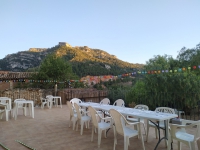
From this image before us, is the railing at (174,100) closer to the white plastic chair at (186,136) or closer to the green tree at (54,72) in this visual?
the white plastic chair at (186,136)

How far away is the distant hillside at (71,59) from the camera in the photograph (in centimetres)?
1834

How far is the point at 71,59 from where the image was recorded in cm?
2086

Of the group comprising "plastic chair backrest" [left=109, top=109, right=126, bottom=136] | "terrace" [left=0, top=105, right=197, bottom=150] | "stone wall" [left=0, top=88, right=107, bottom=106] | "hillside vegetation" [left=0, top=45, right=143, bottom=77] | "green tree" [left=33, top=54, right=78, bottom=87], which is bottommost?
"terrace" [left=0, top=105, right=197, bottom=150]

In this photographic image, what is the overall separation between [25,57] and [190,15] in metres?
22.2

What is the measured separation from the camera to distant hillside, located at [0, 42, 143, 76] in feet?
60.2

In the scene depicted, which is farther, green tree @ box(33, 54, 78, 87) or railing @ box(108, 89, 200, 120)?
green tree @ box(33, 54, 78, 87)

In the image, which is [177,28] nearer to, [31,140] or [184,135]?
[184,135]

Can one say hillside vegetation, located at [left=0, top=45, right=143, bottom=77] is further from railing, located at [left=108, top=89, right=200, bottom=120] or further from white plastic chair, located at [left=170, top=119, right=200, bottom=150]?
white plastic chair, located at [left=170, top=119, right=200, bottom=150]

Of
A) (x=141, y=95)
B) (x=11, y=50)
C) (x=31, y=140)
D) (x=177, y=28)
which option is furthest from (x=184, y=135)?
(x=11, y=50)

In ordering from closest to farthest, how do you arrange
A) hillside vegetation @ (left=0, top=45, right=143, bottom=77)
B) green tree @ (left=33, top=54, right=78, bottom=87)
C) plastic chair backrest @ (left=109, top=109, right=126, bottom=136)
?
plastic chair backrest @ (left=109, top=109, right=126, bottom=136) → green tree @ (left=33, top=54, right=78, bottom=87) → hillside vegetation @ (left=0, top=45, right=143, bottom=77)

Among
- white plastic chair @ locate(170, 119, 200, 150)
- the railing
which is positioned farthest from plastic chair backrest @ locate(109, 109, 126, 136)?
the railing

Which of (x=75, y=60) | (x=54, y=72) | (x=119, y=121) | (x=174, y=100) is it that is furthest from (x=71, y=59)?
(x=119, y=121)

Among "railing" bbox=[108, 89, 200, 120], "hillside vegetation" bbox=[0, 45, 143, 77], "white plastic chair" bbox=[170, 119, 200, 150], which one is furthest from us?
"hillside vegetation" bbox=[0, 45, 143, 77]

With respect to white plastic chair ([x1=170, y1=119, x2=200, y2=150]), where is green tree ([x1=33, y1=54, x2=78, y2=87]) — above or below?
above
